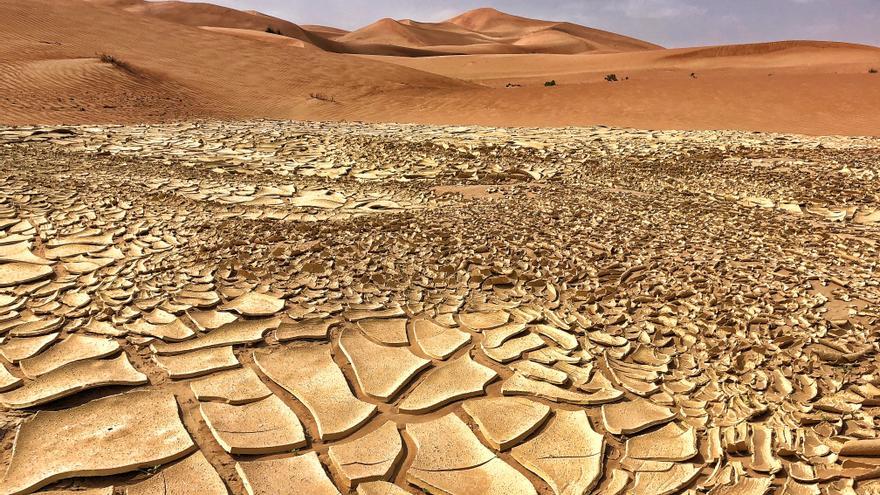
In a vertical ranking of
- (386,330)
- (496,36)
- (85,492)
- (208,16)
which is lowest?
(85,492)

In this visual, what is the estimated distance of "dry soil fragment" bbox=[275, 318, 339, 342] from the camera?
7.99 ft

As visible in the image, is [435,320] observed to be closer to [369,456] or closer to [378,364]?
[378,364]

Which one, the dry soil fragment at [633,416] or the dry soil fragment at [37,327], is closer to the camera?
the dry soil fragment at [633,416]

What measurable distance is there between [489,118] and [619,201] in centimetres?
802

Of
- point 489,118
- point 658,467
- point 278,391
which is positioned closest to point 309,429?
point 278,391

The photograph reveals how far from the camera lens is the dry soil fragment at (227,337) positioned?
2301 millimetres

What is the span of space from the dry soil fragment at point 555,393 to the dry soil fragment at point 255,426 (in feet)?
2.42

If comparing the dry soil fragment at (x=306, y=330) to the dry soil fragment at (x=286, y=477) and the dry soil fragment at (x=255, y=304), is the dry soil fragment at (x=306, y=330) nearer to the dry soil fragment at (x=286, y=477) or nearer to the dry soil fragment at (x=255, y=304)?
the dry soil fragment at (x=255, y=304)

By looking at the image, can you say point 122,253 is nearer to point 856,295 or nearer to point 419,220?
point 419,220

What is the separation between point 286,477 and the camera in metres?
1.67

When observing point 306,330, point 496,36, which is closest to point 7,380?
point 306,330

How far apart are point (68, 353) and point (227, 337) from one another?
55 centimetres

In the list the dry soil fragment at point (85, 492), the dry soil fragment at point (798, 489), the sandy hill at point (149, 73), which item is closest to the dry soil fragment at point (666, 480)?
the dry soil fragment at point (798, 489)

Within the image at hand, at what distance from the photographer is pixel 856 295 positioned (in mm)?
2824
